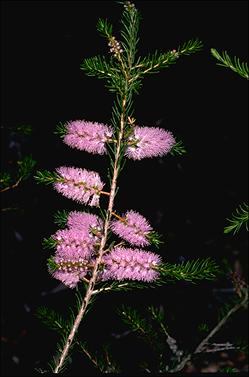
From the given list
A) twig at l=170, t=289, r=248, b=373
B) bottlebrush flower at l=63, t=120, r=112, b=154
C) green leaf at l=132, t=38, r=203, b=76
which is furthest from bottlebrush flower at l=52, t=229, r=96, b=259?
twig at l=170, t=289, r=248, b=373

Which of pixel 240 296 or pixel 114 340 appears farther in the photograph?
pixel 114 340

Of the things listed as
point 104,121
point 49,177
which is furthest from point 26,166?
point 104,121

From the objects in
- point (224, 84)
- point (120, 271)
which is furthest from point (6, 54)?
point (120, 271)

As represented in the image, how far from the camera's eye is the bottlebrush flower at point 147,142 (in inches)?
52.3

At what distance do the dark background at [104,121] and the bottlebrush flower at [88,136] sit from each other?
2391 mm

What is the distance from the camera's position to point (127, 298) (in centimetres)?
406

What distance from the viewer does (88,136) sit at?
1336 mm

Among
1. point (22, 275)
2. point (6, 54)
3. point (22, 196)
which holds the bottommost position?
point (22, 275)

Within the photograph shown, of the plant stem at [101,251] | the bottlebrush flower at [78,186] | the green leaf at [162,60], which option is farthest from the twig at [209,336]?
the green leaf at [162,60]

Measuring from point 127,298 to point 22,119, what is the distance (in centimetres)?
197

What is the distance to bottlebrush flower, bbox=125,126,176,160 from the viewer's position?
1329mm

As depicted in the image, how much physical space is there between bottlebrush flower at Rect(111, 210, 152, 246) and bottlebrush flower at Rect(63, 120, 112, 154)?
23cm

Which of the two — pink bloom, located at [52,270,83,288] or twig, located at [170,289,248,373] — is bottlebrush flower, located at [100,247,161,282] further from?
twig, located at [170,289,248,373]

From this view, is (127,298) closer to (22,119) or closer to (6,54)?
(22,119)
